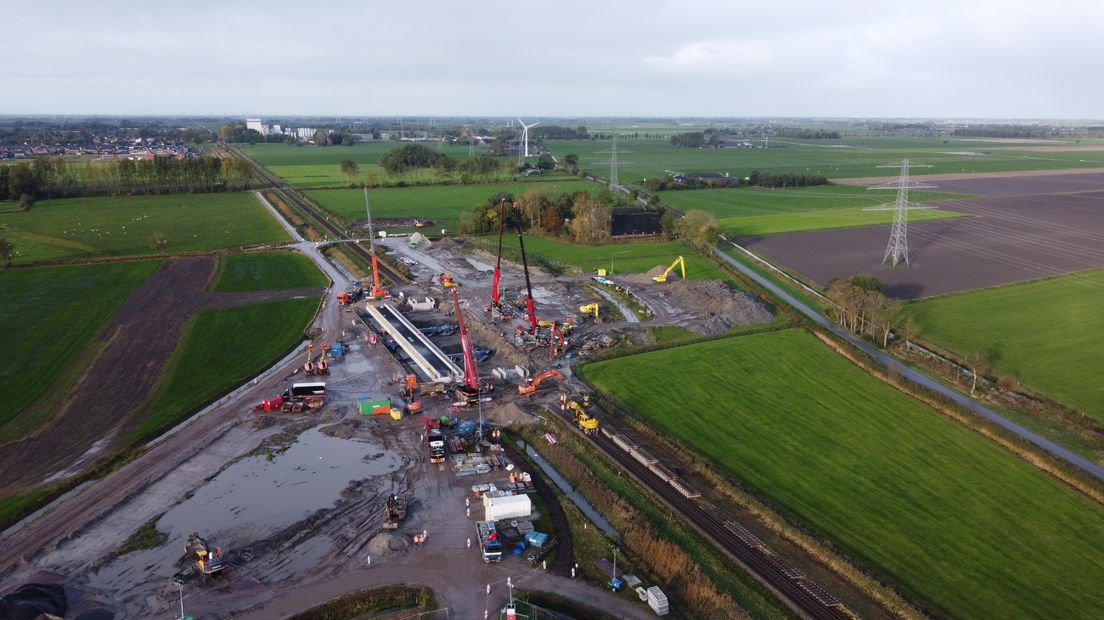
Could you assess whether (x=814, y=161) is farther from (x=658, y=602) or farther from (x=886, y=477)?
(x=658, y=602)

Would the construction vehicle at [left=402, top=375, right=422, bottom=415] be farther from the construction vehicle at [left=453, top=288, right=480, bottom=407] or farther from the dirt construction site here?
the construction vehicle at [left=453, top=288, right=480, bottom=407]

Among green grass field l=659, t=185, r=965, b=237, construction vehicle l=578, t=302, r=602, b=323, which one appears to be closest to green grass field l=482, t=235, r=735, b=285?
green grass field l=659, t=185, r=965, b=237

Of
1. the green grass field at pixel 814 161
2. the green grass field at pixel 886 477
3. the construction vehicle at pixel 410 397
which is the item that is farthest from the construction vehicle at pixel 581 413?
the green grass field at pixel 814 161

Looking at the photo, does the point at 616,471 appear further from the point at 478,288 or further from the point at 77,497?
the point at 478,288

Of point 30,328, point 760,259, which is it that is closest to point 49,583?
point 30,328

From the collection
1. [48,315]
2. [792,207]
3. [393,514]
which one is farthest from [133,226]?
[792,207]

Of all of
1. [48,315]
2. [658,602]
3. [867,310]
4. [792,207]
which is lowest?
[658,602]
